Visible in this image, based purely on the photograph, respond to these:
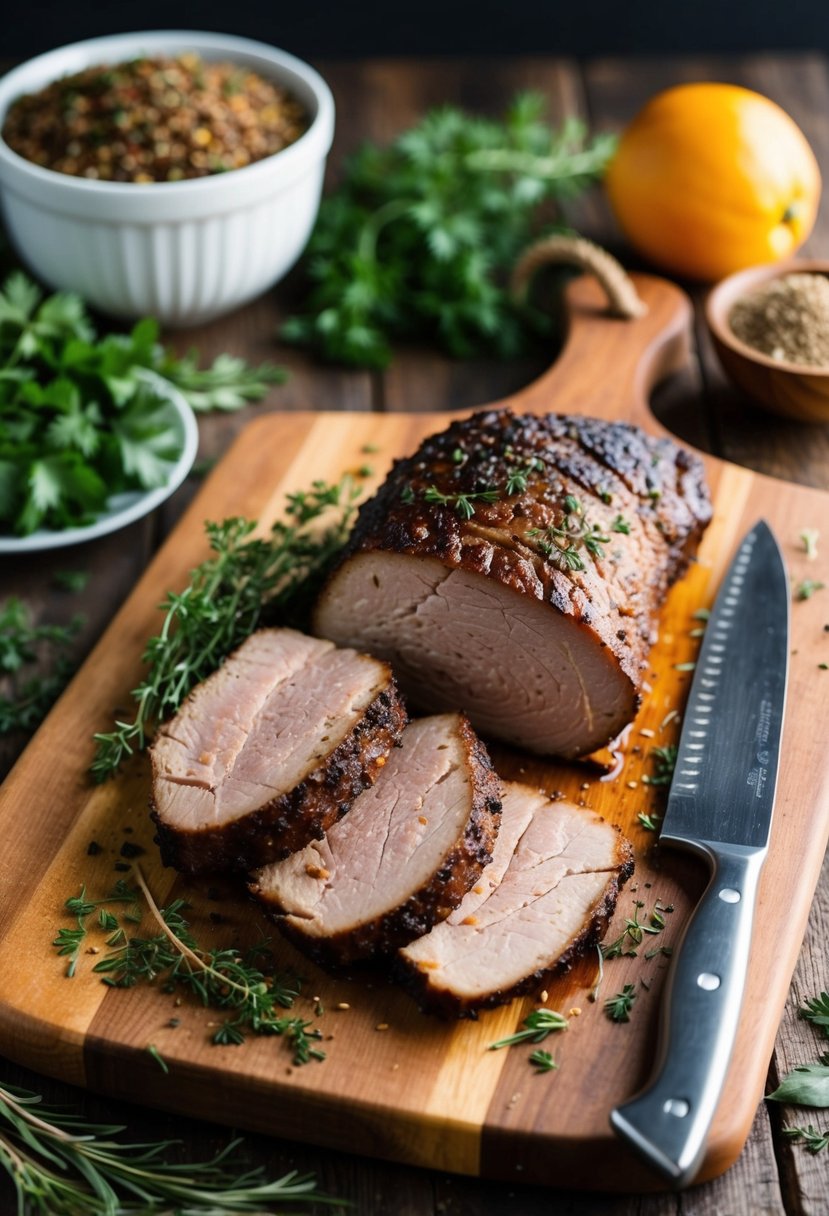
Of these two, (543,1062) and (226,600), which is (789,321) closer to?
(226,600)

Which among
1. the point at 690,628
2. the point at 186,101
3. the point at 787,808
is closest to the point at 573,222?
the point at 186,101

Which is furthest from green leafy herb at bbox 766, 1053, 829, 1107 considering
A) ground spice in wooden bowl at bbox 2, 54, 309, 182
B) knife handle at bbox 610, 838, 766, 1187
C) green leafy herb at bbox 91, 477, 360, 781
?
ground spice in wooden bowl at bbox 2, 54, 309, 182

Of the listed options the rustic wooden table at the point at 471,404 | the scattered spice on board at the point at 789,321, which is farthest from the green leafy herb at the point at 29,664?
the scattered spice on board at the point at 789,321

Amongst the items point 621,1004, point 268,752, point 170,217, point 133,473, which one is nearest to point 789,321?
point 170,217

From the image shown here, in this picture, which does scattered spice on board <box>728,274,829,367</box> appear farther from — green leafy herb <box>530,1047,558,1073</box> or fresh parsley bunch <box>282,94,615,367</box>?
green leafy herb <box>530,1047,558,1073</box>

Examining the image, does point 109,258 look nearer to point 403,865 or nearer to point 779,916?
point 403,865
